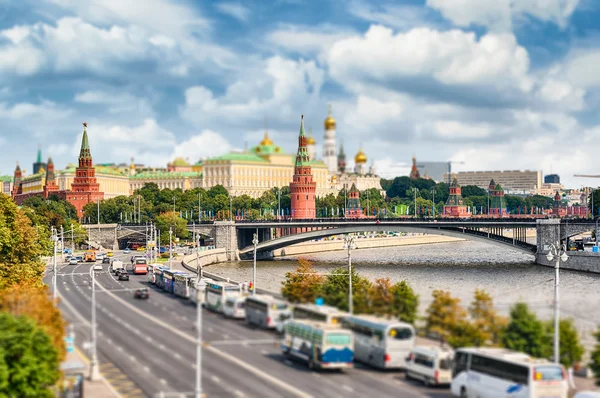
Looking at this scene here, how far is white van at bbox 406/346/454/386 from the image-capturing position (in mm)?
43125

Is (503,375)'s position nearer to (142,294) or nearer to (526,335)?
(526,335)

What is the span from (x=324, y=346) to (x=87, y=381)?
35.3 feet

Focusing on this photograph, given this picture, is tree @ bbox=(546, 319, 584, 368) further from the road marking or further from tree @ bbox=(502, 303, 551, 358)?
the road marking

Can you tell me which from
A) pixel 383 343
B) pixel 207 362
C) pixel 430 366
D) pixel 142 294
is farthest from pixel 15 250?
pixel 430 366

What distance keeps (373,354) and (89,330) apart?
54.9 feet

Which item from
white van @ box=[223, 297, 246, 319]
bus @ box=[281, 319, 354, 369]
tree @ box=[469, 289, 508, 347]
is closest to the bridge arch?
white van @ box=[223, 297, 246, 319]

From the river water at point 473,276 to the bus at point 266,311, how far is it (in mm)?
7469

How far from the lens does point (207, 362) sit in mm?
46312

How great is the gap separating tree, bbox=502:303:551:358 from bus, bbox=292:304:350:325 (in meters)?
8.12

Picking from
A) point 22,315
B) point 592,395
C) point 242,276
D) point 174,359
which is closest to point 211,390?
point 174,359

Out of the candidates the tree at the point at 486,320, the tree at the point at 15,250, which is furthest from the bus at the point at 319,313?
the tree at the point at 15,250

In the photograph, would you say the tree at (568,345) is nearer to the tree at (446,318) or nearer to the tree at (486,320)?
the tree at (486,320)

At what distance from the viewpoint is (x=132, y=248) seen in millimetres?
188625

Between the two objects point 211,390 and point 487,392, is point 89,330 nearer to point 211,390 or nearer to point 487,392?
point 211,390
